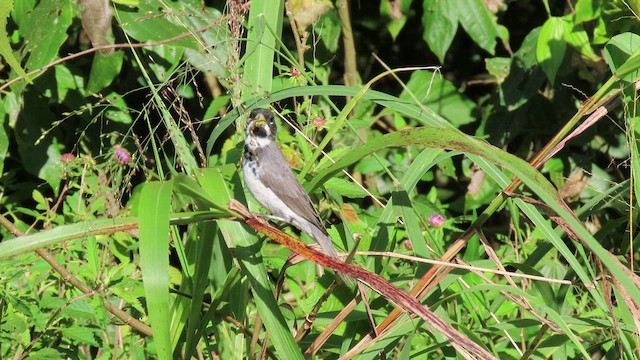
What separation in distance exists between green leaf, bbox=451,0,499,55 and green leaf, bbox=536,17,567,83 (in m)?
0.27

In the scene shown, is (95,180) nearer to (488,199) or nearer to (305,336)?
(305,336)

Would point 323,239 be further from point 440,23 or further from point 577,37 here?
point 577,37

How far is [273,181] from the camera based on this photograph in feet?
10.9

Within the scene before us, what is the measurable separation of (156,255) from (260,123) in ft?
4.84

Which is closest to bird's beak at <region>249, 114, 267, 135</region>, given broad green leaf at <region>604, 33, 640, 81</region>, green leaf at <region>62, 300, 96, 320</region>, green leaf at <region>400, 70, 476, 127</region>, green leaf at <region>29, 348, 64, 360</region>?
green leaf at <region>62, 300, 96, 320</region>

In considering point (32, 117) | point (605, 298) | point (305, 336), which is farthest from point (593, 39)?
point (32, 117)

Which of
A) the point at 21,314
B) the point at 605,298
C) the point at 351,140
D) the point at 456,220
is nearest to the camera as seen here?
the point at 605,298

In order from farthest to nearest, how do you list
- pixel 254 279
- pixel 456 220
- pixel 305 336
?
pixel 456 220 → pixel 305 336 → pixel 254 279

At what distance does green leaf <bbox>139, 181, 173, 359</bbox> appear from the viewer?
2.03m

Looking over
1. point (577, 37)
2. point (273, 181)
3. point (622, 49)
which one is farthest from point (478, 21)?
point (622, 49)

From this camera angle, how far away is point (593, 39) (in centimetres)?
456

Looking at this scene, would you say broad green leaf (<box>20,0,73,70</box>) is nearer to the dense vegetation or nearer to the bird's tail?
the dense vegetation

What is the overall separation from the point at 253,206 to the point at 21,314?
0.91m

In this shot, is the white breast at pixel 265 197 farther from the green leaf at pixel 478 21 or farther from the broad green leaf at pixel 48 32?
the green leaf at pixel 478 21
